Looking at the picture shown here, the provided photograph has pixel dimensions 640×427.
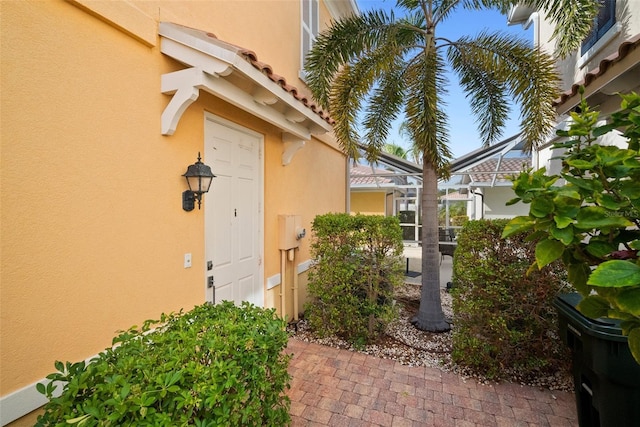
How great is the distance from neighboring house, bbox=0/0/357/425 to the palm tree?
1225mm

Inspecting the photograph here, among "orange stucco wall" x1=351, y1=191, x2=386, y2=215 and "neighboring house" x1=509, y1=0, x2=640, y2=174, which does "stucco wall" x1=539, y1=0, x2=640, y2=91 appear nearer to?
"neighboring house" x1=509, y1=0, x2=640, y2=174

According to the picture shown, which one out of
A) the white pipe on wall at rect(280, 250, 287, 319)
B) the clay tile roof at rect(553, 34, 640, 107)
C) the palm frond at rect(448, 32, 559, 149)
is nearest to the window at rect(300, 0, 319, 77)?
the palm frond at rect(448, 32, 559, 149)

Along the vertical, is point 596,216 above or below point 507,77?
below

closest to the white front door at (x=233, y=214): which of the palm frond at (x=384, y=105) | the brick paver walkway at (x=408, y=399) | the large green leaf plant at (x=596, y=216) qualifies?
the brick paver walkway at (x=408, y=399)

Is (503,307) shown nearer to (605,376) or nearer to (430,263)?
(605,376)

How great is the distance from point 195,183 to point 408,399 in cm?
363

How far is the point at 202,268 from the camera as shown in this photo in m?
3.70

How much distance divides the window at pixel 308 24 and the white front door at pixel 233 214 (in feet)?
10.4

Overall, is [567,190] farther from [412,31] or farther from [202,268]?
[412,31]

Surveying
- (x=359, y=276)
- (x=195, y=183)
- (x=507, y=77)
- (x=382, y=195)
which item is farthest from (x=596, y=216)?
(x=382, y=195)

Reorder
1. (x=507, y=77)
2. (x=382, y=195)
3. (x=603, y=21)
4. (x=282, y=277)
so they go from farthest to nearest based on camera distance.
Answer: (x=382, y=195)
(x=282, y=277)
(x=507, y=77)
(x=603, y=21)

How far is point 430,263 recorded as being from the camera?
5637mm

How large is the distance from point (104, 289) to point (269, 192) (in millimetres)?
3050

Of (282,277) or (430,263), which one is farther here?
(430,263)
